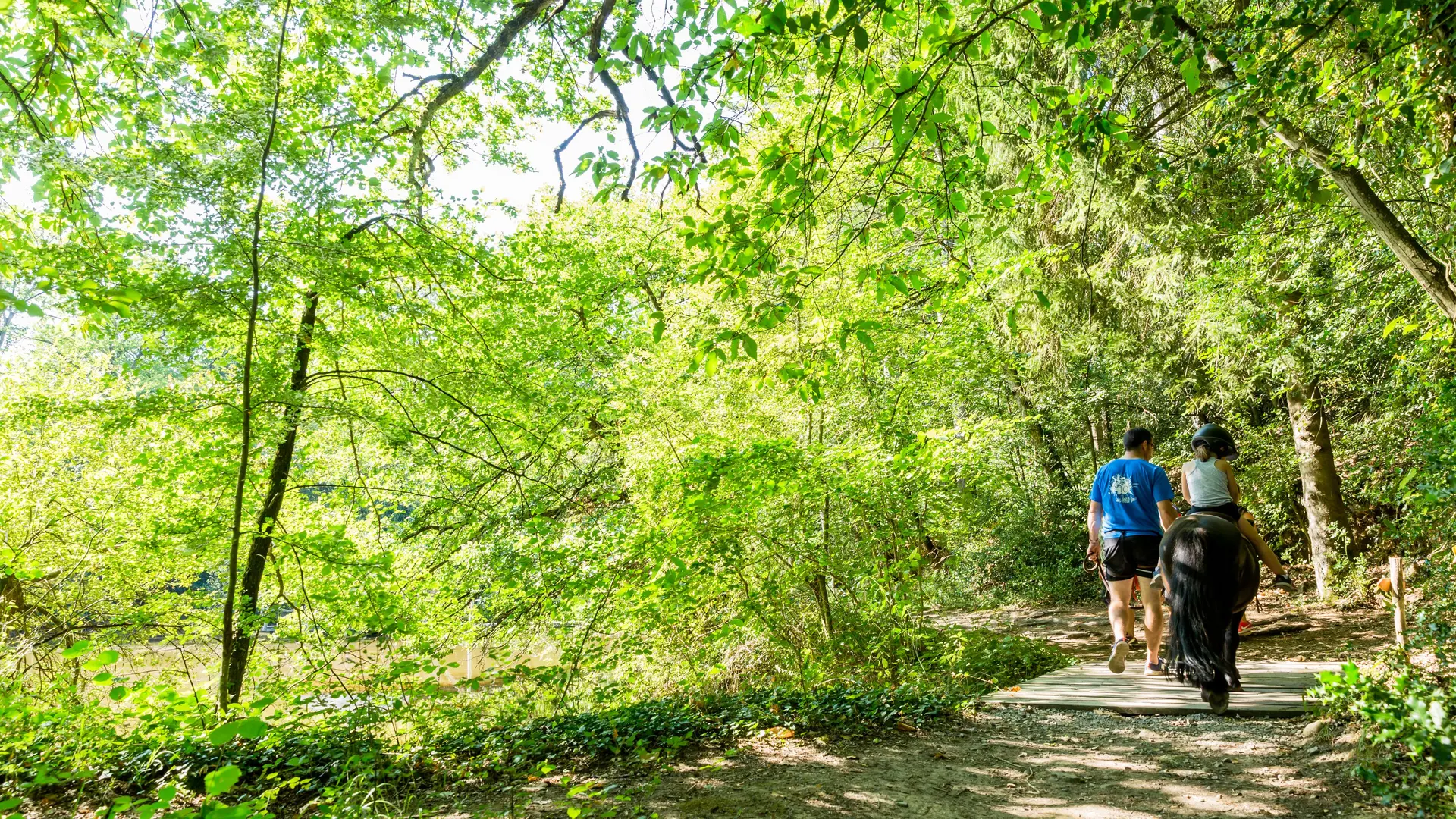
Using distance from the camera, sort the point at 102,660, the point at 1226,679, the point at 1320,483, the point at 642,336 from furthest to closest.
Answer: the point at 642,336 < the point at 1320,483 < the point at 1226,679 < the point at 102,660

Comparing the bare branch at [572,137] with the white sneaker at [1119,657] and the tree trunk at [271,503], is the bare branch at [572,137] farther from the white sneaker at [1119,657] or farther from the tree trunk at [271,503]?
the white sneaker at [1119,657]

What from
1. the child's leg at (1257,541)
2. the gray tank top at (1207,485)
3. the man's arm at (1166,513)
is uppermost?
the gray tank top at (1207,485)

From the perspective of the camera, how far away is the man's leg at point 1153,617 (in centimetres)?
510

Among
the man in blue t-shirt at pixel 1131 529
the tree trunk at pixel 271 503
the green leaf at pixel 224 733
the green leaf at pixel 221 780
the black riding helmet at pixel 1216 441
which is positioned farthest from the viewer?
the tree trunk at pixel 271 503

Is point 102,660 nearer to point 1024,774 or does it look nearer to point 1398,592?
point 1024,774

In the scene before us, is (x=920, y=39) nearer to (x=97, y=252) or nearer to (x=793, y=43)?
(x=793, y=43)

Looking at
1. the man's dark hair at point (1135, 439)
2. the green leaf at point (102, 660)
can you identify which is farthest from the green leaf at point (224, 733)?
the man's dark hair at point (1135, 439)

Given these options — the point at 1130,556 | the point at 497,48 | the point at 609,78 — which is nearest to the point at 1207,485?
the point at 1130,556

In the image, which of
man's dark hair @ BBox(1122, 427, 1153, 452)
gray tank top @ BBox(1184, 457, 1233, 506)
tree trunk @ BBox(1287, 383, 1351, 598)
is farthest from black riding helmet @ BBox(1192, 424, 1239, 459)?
tree trunk @ BBox(1287, 383, 1351, 598)

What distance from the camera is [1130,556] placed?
17.2 ft

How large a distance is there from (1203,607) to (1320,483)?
709 centimetres

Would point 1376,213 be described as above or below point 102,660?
above

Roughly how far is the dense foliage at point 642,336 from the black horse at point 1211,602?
0.81 meters

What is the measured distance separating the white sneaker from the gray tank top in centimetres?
117
